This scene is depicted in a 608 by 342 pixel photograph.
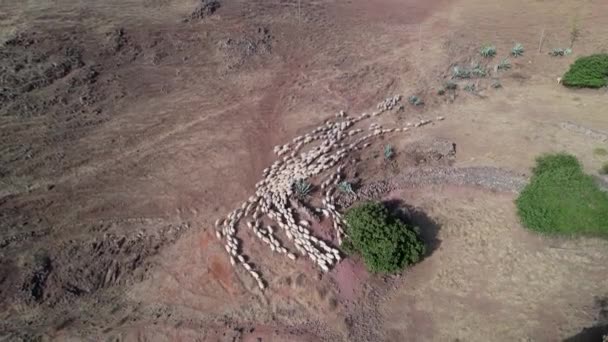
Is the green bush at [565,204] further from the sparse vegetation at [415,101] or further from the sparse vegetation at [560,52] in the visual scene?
the sparse vegetation at [560,52]

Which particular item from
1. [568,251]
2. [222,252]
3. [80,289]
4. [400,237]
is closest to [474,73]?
[568,251]

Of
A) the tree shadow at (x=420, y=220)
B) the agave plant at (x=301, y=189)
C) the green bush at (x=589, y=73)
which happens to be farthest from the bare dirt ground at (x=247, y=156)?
the agave plant at (x=301, y=189)

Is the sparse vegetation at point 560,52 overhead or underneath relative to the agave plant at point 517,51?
underneath

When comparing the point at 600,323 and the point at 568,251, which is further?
the point at 568,251

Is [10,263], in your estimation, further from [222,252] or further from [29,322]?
[222,252]

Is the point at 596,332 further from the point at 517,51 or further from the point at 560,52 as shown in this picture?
the point at 560,52

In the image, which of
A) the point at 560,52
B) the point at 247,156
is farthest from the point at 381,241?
the point at 560,52
